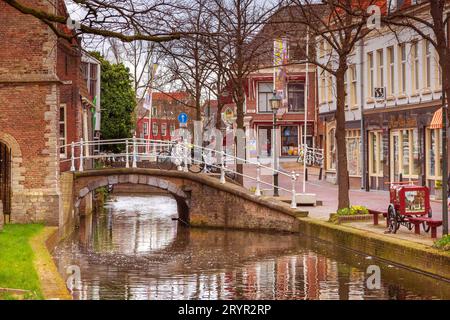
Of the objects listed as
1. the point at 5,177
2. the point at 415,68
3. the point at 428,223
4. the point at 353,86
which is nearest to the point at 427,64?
the point at 415,68

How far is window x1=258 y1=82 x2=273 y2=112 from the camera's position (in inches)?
2776

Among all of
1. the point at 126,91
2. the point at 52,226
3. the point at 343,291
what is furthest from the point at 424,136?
the point at 126,91

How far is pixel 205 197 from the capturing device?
34094 mm

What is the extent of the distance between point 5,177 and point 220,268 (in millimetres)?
9703

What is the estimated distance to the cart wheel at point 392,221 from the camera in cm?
2231

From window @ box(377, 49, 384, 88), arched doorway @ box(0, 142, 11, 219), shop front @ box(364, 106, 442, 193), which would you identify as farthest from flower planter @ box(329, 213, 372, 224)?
window @ box(377, 49, 384, 88)

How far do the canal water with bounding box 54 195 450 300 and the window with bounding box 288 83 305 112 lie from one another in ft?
124

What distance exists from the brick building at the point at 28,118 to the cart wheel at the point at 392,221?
10.4m

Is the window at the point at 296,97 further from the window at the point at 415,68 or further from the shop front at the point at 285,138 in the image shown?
the window at the point at 415,68

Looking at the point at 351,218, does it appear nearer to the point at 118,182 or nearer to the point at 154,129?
the point at 118,182

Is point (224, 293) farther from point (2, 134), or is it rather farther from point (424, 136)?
point (424, 136)

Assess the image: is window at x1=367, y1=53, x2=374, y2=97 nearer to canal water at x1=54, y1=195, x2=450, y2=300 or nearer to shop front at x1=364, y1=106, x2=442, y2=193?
shop front at x1=364, y1=106, x2=442, y2=193

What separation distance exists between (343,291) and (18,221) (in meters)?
13.9
